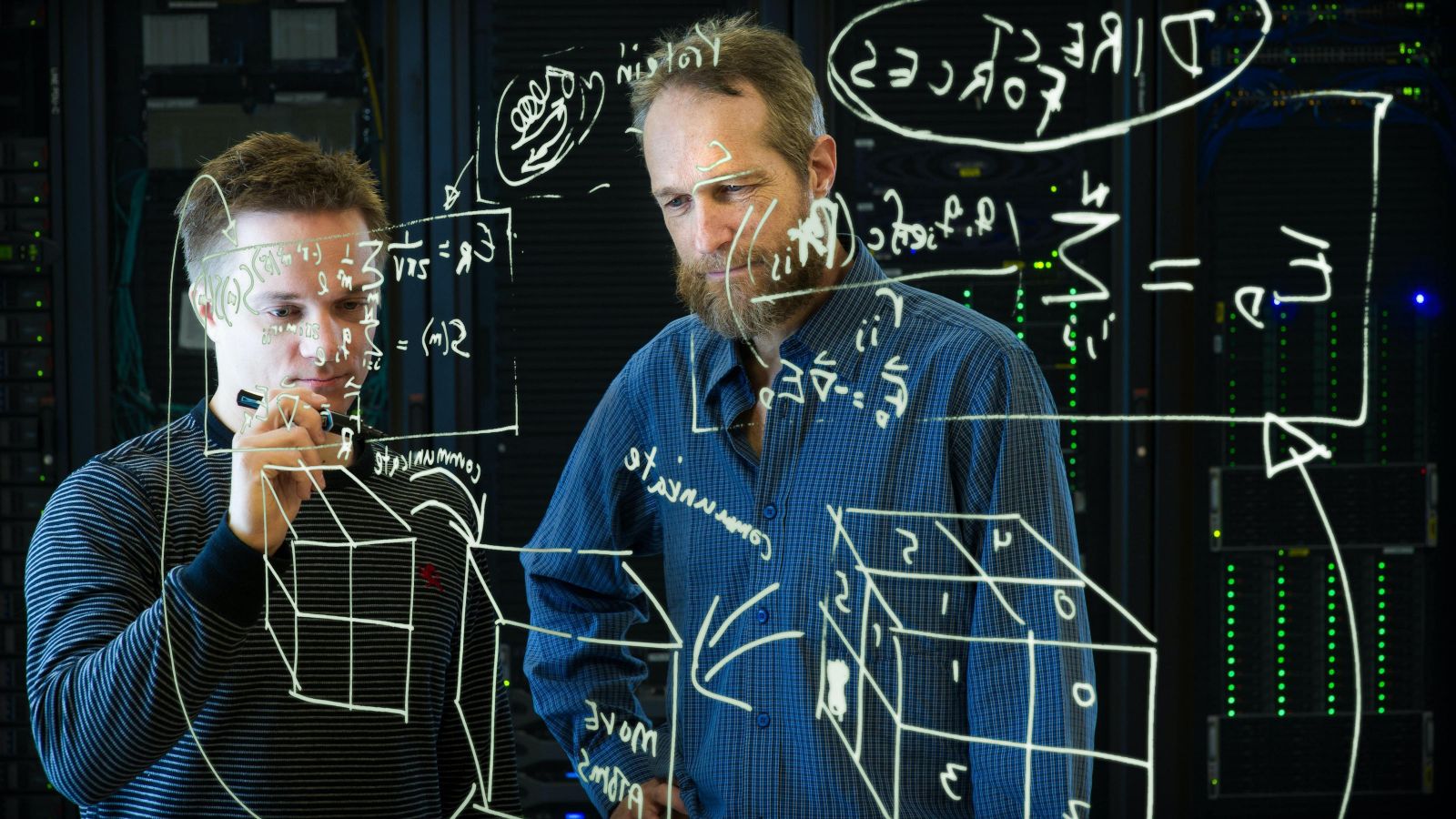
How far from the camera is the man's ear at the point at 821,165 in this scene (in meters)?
1.22

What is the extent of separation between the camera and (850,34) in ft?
6.61

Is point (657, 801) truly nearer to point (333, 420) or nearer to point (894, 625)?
point (894, 625)

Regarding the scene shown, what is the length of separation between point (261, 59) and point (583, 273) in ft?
2.68

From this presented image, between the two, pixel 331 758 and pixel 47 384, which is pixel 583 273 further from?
pixel 47 384

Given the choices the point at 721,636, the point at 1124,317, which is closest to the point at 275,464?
the point at 721,636

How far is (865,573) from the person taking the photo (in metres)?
1.20

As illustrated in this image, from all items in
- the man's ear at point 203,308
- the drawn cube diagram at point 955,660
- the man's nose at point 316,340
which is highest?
the man's ear at point 203,308

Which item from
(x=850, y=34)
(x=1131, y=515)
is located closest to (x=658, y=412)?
(x=850, y=34)

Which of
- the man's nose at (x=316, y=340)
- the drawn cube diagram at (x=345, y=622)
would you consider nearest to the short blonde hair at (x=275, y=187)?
the man's nose at (x=316, y=340)

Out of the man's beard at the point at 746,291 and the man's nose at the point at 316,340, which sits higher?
the man's beard at the point at 746,291

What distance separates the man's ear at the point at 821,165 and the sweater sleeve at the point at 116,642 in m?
0.63

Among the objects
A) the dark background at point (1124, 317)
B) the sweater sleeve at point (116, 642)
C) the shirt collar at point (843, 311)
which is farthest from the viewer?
the dark background at point (1124, 317)

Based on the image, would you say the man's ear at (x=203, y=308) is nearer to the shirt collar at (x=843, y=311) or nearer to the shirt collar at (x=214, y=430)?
the shirt collar at (x=214, y=430)

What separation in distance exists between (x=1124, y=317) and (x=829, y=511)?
46.6 inches
